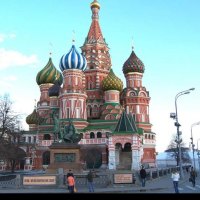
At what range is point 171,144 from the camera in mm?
82125

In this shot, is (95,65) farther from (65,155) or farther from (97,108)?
(65,155)

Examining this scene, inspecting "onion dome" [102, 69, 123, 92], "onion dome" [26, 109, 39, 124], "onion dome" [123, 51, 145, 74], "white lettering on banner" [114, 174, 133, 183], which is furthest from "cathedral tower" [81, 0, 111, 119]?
"white lettering on banner" [114, 174, 133, 183]

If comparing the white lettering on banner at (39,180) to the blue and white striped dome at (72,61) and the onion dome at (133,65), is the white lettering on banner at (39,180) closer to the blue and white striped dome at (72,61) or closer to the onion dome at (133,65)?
the blue and white striped dome at (72,61)

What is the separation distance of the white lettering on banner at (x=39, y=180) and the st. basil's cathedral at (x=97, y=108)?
24560 millimetres

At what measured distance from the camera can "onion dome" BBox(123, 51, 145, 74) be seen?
6000 cm

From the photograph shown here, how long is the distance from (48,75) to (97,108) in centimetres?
1362

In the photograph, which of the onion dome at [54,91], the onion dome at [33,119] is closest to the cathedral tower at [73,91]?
the onion dome at [54,91]

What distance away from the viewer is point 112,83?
5709 centimetres

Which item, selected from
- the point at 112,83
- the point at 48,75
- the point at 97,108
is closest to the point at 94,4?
the point at 48,75

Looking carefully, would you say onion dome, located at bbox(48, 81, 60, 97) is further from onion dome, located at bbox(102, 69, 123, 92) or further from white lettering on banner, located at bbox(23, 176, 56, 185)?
white lettering on banner, located at bbox(23, 176, 56, 185)

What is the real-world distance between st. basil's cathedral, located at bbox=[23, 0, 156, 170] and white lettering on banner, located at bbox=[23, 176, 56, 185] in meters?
24.6

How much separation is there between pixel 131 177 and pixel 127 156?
2589 cm

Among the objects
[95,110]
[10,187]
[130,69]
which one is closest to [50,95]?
[95,110]

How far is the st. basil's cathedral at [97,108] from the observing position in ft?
149
